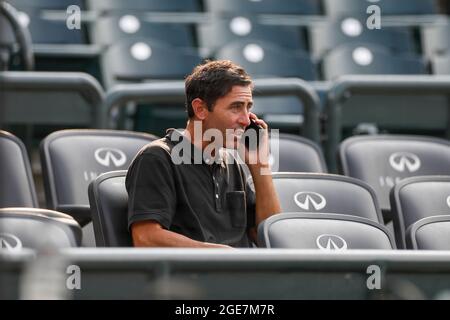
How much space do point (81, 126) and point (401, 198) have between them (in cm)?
131

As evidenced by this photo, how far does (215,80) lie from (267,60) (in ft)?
8.14

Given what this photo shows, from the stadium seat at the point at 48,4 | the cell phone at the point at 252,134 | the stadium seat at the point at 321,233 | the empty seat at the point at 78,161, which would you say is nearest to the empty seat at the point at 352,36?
the stadium seat at the point at 48,4

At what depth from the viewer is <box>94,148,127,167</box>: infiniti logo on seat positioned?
3592 mm

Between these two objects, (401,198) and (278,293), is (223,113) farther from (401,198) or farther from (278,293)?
(278,293)

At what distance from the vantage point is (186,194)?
9.92ft

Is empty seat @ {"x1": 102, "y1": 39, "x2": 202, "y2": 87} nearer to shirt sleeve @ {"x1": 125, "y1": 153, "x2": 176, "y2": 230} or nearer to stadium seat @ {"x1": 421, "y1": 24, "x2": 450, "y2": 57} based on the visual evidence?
stadium seat @ {"x1": 421, "y1": 24, "x2": 450, "y2": 57}

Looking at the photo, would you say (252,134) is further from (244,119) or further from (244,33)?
(244,33)

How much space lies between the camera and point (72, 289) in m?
1.92

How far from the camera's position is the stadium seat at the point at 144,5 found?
5.66m

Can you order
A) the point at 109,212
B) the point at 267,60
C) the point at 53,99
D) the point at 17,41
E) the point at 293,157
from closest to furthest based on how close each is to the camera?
the point at 109,212, the point at 293,157, the point at 53,99, the point at 17,41, the point at 267,60

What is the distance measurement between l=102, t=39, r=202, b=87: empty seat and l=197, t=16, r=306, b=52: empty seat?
29cm

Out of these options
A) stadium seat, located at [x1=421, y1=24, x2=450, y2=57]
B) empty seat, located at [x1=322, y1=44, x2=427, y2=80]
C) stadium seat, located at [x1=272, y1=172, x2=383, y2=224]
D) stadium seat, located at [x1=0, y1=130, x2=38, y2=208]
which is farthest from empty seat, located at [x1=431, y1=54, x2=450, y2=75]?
stadium seat, located at [x1=0, y1=130, x2=38, y2=208]

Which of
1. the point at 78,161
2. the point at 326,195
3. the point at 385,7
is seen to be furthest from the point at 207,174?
the point at 385,7
